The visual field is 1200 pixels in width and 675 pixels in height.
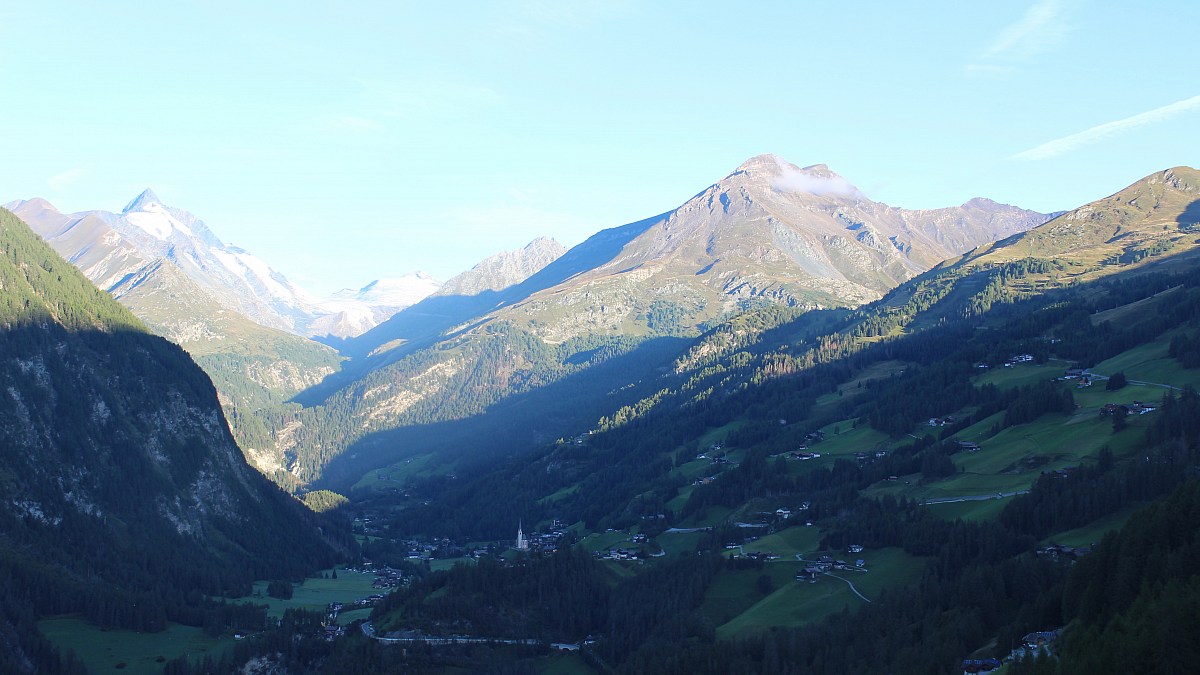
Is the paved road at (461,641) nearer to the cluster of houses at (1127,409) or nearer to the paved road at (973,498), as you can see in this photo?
the paved road at (973,498)

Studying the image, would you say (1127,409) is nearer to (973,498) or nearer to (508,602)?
(973,498)

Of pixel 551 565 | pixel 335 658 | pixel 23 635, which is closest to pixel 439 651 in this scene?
pixel 335 658

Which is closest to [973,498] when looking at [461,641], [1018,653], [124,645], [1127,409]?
[1127,409]

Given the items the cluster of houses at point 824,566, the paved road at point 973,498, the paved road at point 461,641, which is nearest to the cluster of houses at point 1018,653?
the cluster of houses at point 824,566

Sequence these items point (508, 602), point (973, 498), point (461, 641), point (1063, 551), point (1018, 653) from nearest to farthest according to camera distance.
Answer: point (1018, 653) < point (1063, 551) < point (461, 641) < point (973, 498) < point (508, 602)

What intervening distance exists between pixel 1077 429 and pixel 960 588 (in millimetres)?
73400

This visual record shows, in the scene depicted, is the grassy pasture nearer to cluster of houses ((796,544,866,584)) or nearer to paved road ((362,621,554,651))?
paved road ((362,621,554,651))

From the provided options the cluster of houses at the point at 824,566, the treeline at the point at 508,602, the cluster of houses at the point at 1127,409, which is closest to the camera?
the cluster of houses at the point at 824,566

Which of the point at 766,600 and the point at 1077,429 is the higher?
the point at 1077,429

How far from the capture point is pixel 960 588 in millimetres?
128250

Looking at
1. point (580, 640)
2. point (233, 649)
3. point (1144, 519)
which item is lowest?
point (580, 640)

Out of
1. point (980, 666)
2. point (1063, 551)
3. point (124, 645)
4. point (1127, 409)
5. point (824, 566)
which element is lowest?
point (824, 566)

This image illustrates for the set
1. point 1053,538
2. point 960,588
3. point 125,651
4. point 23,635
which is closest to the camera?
point 960,588

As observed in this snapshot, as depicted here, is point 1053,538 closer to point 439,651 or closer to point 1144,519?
point 1144,519
